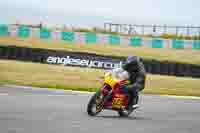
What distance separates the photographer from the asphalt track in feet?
29.3

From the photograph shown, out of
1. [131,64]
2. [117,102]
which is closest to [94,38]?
[117,102]

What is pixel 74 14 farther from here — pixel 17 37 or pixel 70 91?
pixel 70 91

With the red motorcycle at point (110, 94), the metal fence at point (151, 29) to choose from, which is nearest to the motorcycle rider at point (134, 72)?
the red motorcycle at point (110, 94)

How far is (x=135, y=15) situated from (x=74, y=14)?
3.59 meters

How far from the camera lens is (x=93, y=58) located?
24219 mm

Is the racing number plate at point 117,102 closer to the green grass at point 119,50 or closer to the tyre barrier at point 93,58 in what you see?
the tyre barrier at point 93,58

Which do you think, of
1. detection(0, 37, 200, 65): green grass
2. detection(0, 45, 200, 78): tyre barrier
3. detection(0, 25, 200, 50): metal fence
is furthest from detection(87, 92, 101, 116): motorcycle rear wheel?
detection(0, 25, 200, 50): metal fence

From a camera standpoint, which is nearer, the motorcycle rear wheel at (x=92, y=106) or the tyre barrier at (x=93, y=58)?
the motorcycle rear wheel at (x=92, y=106)

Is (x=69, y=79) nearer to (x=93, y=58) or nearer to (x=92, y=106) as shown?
(x=93, y=58)

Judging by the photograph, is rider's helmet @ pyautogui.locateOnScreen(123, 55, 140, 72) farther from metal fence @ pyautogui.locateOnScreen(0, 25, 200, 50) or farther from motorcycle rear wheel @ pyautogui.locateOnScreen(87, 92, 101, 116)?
metal fence @ pyautogui.locateOnScreen(0, 25, 200, 50)

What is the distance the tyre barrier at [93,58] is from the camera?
2391 centimetres

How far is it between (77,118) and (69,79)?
1140 cm

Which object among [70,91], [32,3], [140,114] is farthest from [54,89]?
[32,3]

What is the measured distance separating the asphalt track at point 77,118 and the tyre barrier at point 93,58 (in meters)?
9.14
